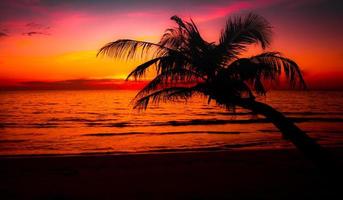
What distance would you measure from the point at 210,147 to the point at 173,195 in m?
10.00

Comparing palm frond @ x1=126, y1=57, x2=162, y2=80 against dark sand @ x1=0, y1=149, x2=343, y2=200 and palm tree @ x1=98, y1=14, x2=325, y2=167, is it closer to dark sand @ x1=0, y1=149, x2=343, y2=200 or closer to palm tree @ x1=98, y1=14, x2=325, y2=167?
palm tree @ x1=98, y1=14, x2=325, y2=167

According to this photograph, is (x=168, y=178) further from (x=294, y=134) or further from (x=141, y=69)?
(x=294, y=134)

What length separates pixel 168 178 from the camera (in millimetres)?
10016

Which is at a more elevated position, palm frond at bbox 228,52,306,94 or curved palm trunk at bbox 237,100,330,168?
palm frond at bbox 228,52,306,94

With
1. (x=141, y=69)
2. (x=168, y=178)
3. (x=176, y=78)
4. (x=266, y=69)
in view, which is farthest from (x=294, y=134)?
(x=168, y=178)

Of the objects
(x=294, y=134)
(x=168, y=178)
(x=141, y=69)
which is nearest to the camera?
(x=294, y=134)

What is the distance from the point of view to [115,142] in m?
20.5

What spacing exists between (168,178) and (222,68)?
4499 mm

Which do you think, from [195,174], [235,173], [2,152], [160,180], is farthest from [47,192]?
[2,152]

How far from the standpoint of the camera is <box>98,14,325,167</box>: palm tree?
6.51 meters

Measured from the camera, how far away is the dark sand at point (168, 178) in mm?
8305

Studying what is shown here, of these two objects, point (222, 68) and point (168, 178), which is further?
point (168, 178)

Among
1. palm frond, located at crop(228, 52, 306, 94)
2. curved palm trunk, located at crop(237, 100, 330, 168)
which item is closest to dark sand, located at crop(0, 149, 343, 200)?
curved palm trunk, located at crop(237, 100, 330, 168)

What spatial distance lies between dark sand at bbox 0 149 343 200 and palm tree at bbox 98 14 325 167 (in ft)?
7.19
